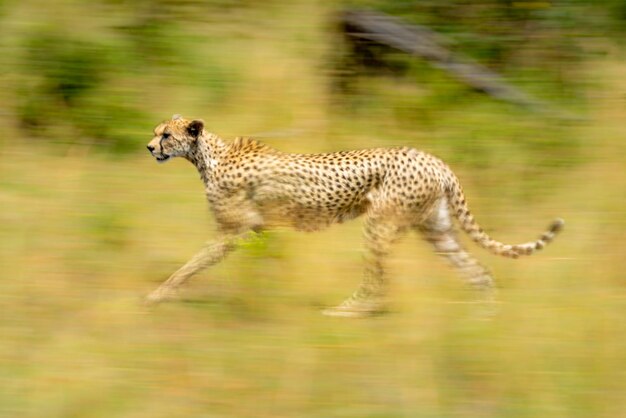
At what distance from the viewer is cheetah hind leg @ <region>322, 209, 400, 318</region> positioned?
5738 millimetres

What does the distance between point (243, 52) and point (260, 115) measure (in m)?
0.67

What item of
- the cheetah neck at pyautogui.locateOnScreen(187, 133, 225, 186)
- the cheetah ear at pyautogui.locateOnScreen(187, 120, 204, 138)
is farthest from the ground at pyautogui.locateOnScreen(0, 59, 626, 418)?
the cheetah ear at pyautogui.locateOnScreen(187, 120, 204, 138)

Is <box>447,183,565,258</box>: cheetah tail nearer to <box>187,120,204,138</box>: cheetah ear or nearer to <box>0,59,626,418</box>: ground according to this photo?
<box>0,59,626,418</box>: ground

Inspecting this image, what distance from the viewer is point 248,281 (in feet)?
19.1

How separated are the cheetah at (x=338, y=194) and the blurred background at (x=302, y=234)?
136mm

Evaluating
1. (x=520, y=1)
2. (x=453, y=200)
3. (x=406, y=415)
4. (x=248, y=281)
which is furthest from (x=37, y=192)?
(x=520, y=1)

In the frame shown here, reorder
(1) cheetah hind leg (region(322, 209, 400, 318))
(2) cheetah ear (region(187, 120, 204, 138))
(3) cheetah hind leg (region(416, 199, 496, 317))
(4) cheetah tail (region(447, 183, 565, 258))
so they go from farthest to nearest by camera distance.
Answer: (2) cheetah ear (region(187, 120, 204, 138)) → (4) cheetah tail (region(447, 183, 565, 258)) → (3) cheetah hind leg (region(416, 199, 496, 317)) → (1) cheetah hind leg (region(322, 209, 400, 318))

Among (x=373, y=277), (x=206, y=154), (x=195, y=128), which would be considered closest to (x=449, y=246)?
(x=373, y=277)

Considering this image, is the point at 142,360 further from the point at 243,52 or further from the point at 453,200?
the point at 243,52

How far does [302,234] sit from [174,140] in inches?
34.3

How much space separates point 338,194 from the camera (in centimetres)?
629

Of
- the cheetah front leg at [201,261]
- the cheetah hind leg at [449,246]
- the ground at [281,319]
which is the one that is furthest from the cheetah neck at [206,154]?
the cheetah hind leg at [449,246]

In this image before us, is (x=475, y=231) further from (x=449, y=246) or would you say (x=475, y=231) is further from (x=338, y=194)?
(x=338, y=194)

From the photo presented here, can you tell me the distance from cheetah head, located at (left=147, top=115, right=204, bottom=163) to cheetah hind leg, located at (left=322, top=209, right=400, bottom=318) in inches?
42.1
